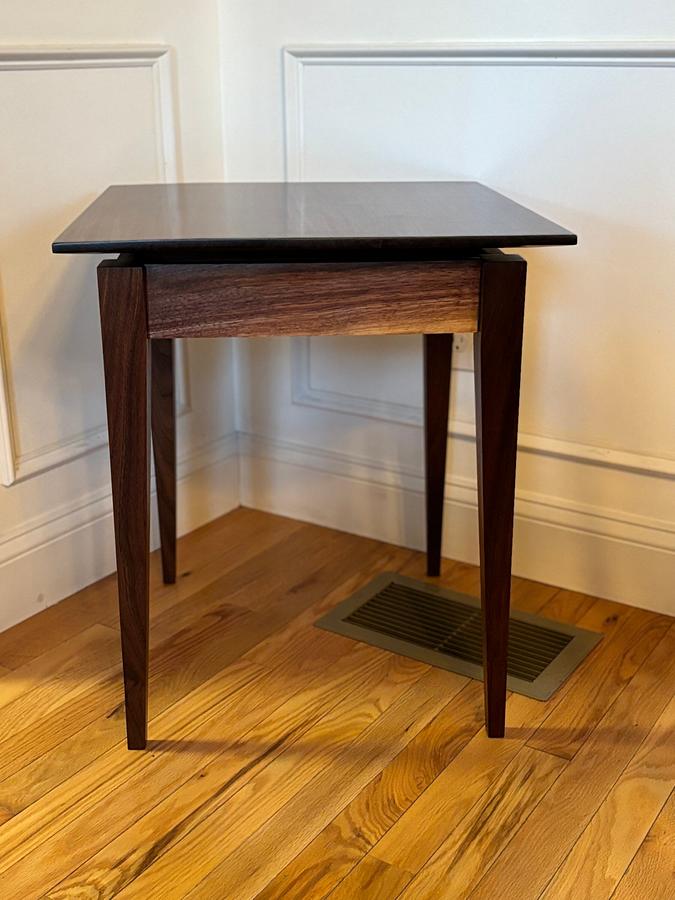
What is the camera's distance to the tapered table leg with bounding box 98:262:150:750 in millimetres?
1067

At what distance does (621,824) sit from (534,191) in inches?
35.0

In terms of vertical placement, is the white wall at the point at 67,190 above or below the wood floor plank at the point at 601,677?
above

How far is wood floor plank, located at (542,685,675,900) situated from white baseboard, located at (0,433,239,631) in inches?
35.2

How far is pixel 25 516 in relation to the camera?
60.4 inches

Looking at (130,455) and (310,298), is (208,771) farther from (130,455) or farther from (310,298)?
(310,298)

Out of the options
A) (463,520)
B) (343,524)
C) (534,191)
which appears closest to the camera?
(534,191)

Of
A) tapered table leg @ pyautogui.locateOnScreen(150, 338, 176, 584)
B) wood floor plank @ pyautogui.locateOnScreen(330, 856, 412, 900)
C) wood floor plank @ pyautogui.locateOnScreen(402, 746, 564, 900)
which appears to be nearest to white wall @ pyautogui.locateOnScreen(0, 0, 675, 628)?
tapered table leg @ pyautogui.locateOnScreen(150, 338, 176, 584)

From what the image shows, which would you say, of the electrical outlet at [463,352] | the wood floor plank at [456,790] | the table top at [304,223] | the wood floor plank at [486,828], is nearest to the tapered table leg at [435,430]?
the electrical outlet at [463,352]

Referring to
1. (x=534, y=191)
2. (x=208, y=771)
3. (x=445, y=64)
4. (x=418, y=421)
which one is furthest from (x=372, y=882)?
(x=445, y=64)

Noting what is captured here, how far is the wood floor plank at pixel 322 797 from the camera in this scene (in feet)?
3.43

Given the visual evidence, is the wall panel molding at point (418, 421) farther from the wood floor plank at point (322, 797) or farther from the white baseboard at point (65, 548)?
the wood floor plank at point (322, 797)

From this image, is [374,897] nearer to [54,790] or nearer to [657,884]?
[657,884]

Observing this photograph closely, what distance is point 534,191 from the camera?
151 centimetres

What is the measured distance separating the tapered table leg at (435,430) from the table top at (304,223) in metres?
0.25
